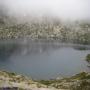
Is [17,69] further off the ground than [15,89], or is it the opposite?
[15,89]

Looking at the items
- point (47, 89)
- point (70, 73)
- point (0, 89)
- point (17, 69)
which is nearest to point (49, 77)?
point (70, 73)

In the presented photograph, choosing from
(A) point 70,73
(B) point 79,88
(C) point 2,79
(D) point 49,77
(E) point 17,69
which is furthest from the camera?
(E) point 17,69

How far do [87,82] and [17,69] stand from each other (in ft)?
410

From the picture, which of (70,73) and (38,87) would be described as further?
(70,73)

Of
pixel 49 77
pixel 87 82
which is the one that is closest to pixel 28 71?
pixel 49 77

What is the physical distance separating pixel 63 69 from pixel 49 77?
32245 mm

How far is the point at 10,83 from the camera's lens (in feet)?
199

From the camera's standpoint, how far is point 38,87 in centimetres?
6606

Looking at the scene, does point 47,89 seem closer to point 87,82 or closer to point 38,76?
point 87,82

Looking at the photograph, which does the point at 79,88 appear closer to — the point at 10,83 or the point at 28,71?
the point at 10,83

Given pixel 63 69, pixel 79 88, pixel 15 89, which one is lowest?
pixel 63 69

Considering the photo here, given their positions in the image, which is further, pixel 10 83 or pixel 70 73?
pixel 70 73

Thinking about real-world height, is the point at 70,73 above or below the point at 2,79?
below

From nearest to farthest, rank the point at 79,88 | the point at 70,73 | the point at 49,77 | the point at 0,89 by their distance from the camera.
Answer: the point at 0,89 → the point at 79,88 → the point at 49,77 → the point at 70,73
